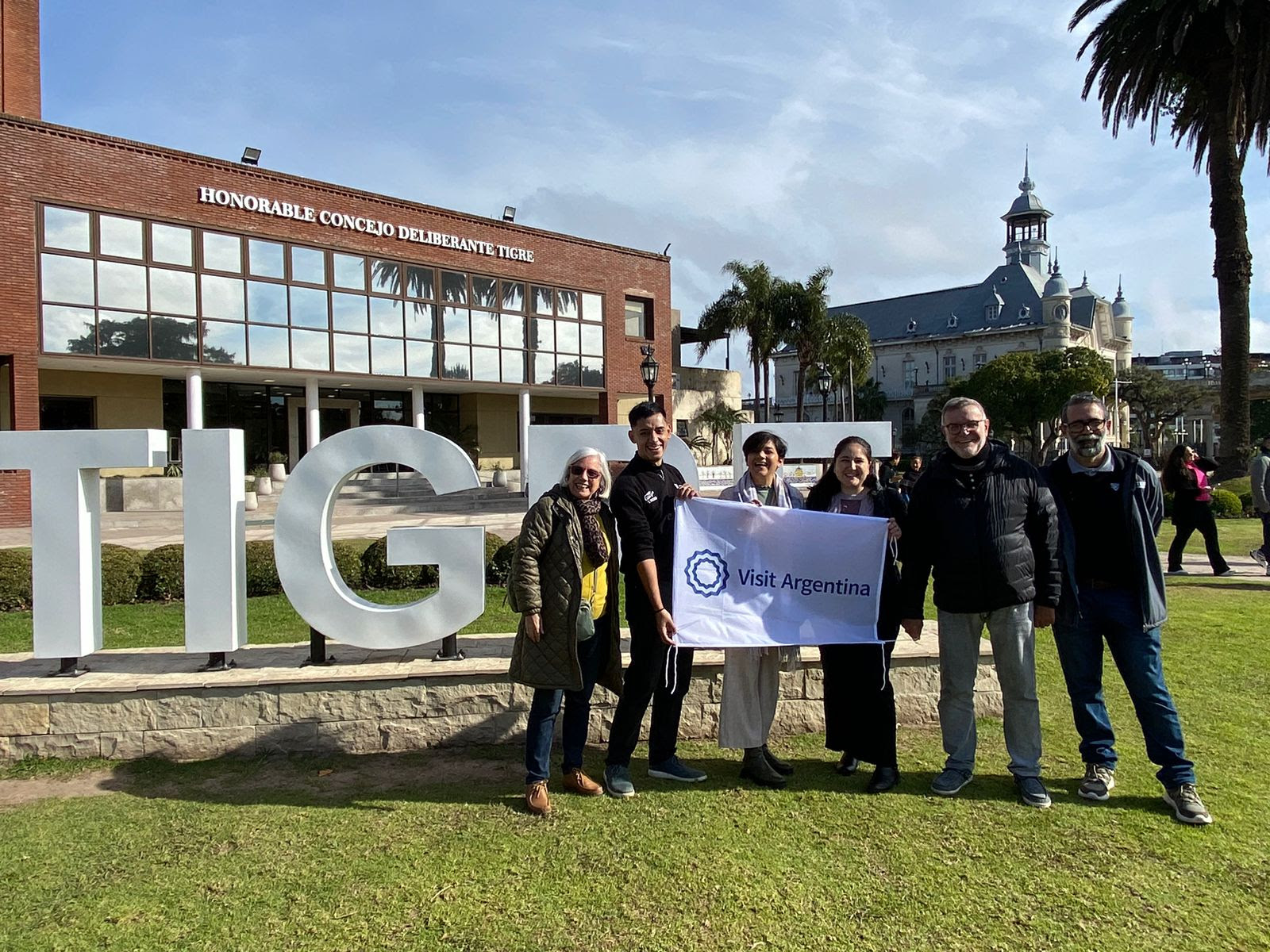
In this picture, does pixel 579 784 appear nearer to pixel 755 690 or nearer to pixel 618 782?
pixel 618 782

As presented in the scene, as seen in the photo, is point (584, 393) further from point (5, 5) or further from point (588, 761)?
point (588, 761)

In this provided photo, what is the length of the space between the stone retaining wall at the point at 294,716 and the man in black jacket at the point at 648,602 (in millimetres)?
577

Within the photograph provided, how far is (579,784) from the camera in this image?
3.93 meters

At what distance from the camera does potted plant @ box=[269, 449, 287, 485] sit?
24.8 meters

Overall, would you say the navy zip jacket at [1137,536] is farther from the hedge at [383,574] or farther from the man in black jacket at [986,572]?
the hedge at [383,574]

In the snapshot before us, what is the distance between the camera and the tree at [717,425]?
38.5m

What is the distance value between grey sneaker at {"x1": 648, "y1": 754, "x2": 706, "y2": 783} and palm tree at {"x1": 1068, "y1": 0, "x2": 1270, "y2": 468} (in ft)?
76.8

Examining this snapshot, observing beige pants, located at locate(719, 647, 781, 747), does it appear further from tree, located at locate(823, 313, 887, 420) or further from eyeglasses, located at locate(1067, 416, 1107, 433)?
tree, located at locate(823, 313, 887, 420)

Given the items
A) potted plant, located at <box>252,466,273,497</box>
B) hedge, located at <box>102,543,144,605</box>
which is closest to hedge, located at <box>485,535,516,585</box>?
hedge, located at <box>102,543,144,605</box>

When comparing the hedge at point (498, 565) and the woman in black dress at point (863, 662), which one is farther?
the hedge at point (498, 565)

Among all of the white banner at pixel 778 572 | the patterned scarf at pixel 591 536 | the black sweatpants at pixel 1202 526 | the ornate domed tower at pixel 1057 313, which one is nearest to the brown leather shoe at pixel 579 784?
the white banner at pixel 778 572

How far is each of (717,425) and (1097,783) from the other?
34958 mm

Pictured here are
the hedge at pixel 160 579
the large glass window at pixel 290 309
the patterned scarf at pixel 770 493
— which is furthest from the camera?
the large glass window at pixel 290 309

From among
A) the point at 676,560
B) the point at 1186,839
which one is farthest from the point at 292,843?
the point at 1186,839
